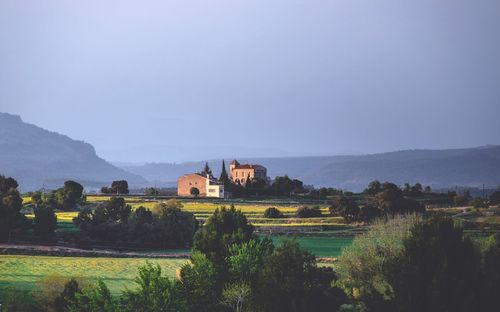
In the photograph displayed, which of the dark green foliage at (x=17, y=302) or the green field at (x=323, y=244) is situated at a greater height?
the green field at (x=323, y=244)

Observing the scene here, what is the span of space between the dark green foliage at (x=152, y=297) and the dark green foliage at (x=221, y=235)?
838cm

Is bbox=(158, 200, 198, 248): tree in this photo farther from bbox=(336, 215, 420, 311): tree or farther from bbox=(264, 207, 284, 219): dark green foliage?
bbox=(336, 215, 420, 311): tree

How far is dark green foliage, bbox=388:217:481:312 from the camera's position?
3934 cm

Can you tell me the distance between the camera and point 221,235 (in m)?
51.8

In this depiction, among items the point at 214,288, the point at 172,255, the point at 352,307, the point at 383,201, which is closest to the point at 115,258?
the point at 172,255

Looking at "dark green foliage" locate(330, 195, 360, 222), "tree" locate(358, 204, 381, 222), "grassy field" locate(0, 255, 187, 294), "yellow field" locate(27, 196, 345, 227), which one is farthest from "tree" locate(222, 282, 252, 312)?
"tree" locate(358, 204, 381, 222)

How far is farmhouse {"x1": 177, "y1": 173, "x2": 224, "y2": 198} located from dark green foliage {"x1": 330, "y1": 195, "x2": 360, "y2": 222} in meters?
36.2

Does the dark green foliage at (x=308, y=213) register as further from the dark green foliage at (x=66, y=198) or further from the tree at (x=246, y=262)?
the tree at (x=246, y=262)

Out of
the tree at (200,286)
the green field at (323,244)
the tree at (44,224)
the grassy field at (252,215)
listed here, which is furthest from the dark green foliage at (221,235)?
the grassy field at (252,215)

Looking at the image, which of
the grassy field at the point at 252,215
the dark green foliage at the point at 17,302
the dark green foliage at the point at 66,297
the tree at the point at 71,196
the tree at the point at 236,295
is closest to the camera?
the dark green foliage at the point at 17,302

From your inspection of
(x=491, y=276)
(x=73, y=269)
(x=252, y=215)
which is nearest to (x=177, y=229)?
(x=252, y=215)

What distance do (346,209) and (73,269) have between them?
144 ft

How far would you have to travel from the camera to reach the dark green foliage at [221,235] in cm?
5034

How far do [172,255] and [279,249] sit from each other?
1060 inches
